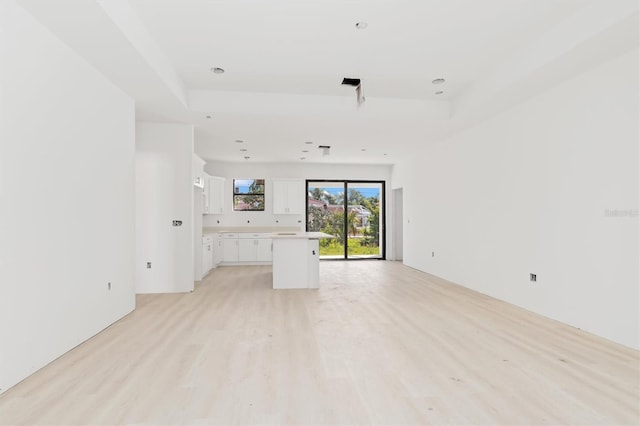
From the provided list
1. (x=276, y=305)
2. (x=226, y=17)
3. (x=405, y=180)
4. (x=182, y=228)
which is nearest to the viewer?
(x=226, y=17)

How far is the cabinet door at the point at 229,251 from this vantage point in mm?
8496

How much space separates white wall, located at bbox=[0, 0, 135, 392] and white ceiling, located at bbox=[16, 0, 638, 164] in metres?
0.28

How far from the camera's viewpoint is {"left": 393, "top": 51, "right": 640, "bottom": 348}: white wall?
3180 millimetres

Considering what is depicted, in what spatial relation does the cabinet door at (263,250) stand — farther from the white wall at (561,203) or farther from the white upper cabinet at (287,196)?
the white wall at (561,203)

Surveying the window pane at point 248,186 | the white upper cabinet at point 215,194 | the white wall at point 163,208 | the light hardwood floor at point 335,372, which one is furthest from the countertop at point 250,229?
the light hardwood floor at point 335,372

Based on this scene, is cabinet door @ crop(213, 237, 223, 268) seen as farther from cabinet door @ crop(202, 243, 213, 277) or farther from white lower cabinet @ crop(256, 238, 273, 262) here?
white lower cabinet @ crop(256, 238, 273, 262)

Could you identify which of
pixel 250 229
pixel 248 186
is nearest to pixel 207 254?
pixel 250 229

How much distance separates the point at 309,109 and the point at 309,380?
3.65m

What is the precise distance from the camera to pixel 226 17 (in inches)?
120

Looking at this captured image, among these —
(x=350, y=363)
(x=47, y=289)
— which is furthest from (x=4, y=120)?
(x=350, y=363)

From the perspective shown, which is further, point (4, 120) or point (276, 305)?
point (276, 305)

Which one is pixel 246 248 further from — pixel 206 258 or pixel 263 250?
pixel 206 258

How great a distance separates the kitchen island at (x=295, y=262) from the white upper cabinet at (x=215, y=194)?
2994 millimetres

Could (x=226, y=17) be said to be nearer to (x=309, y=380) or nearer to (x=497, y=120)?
(x=309, y=380)
